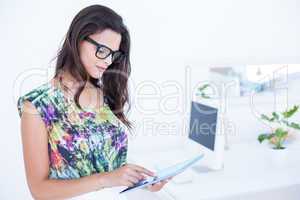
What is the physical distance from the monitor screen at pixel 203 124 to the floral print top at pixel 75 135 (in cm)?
59

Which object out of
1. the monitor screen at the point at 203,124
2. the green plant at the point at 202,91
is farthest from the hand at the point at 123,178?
the green plant at the point at 202,91

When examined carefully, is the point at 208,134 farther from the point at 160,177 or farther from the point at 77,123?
the point at 77,123

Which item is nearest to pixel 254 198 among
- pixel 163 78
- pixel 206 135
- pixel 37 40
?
pixel 206 135

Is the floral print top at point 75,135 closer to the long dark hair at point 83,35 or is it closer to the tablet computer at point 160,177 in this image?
the long dark hair at point 83,35

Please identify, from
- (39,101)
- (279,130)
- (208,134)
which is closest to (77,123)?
(39,101)

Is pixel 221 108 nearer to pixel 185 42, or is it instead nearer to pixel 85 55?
pixel 185 42

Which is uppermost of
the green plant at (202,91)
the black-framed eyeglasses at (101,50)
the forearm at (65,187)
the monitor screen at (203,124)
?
the black-framed eyeglasses at (101,50)

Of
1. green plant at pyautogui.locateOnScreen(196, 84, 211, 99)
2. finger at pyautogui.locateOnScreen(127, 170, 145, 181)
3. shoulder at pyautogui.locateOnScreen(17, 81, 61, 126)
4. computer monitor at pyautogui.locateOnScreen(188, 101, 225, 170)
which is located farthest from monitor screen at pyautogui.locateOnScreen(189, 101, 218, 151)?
shoulder at pyautogui.locateOnScreen(17, 81, 61, 126)

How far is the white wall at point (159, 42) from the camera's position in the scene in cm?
186

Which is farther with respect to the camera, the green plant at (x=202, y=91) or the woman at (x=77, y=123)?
the green plant at (x=202, y=91)

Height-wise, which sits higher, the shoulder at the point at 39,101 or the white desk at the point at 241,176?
the shoulder at the point at 39,101

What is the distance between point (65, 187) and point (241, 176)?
1017mm

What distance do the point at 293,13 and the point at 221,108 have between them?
118 centimetres

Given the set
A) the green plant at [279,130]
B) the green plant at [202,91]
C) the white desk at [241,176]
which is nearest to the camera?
the white desk at [241,176]
